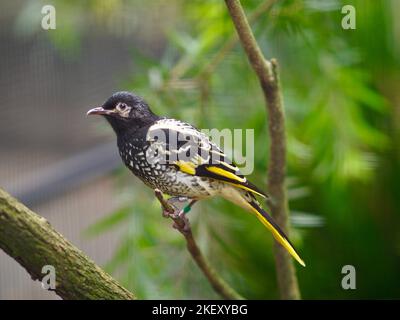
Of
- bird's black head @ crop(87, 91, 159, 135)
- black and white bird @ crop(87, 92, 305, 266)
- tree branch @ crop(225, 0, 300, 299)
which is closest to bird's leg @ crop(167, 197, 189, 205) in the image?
black and white bird @ crop(87, 92, 305, 266)

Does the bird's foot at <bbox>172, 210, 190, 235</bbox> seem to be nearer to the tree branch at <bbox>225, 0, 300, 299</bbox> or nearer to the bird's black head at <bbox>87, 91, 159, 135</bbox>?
the bird's black head at <bbox>87, 91, 159, 135</bbox>

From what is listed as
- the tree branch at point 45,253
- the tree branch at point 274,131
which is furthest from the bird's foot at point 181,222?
the tree branch at point 274,131

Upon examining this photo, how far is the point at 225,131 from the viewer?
1.29m

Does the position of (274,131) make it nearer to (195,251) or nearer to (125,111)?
(195,251)

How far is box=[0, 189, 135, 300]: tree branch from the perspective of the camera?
0.97 meters

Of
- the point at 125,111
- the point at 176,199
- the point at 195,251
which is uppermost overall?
the point at 125,111

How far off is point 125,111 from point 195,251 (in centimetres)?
35

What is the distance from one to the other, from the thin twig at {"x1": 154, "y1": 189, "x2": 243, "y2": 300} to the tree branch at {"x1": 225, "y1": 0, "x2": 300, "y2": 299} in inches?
5.7

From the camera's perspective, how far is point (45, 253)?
990 millimetres

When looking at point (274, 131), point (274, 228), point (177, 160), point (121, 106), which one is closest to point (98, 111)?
point (121, 106)

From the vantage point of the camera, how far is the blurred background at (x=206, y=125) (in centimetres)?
147

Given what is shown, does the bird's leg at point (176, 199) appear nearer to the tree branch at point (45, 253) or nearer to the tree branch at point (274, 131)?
the tree branch at point (45, 253)

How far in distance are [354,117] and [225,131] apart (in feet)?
1.61
